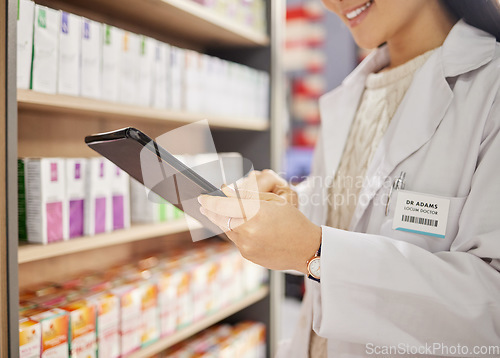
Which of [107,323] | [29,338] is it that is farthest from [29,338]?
[107,323]

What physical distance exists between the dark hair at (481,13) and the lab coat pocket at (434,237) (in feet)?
1.49

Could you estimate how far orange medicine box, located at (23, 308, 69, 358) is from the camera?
127cm

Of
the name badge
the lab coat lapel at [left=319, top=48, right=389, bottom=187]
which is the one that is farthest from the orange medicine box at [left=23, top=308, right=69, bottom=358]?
the name badge

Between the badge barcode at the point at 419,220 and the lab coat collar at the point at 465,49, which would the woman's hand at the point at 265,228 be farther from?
the lab coat collar at the point at 465,49

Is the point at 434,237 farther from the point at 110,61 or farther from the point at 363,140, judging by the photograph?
the point at 110,61

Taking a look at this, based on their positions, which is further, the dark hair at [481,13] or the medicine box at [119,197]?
the medicine box at [119,197]

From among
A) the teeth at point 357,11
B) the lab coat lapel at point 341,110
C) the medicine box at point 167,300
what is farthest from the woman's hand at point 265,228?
the medicine box at point 167,300

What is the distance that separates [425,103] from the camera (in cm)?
107

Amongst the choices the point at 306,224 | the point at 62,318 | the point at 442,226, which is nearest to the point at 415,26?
the point at 442,226

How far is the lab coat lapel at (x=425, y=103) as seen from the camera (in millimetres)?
1037

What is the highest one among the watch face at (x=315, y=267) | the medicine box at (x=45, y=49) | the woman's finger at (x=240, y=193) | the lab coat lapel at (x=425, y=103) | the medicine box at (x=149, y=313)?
the medicine box at (x=45, y=49)

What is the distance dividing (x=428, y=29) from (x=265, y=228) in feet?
2.47

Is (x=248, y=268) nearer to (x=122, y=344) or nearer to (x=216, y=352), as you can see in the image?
(x=216, y=352)

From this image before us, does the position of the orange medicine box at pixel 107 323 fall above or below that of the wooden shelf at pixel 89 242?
below
